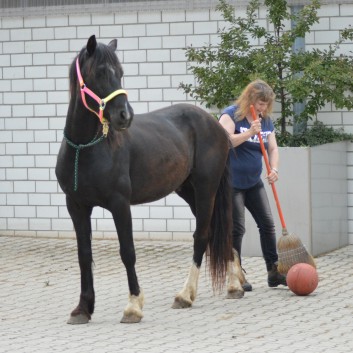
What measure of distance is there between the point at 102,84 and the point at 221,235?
84.0 inches

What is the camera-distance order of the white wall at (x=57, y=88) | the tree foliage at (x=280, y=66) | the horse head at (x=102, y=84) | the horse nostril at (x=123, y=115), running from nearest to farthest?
the horse nostril at (x=123, y=115) → the horse head at (x=102, y=84) → the tree foliage at (x=280, y=66) → the white wall at (x=57, y=88)

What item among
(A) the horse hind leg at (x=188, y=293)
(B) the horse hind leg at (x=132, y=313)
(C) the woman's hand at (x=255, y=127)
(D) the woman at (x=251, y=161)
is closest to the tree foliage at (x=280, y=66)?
(D) the woman at (x=251, y=161)

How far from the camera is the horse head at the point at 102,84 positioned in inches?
348

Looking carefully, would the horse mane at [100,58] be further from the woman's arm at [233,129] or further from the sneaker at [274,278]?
the sneaker at [274,278]

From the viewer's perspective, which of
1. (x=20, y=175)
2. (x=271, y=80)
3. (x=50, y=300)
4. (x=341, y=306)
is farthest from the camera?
(x=20, y=175)

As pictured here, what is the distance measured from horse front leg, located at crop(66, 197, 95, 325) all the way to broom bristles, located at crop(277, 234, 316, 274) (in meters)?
2.04

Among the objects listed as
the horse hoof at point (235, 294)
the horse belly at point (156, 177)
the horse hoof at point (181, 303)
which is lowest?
the horse hoof at point (235, 294)

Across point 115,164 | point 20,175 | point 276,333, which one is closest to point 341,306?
point 276,333

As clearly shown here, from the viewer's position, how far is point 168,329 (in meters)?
8.91

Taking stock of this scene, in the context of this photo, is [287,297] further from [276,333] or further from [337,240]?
[337,240]

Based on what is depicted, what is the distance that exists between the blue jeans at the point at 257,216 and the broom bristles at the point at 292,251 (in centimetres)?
25

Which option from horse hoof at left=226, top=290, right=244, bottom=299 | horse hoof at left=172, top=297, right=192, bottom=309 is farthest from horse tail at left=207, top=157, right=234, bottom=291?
horse hoof at left=172, top=297, right=192, bottom=309

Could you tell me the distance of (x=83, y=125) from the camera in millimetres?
9141

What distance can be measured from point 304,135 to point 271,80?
995mm
